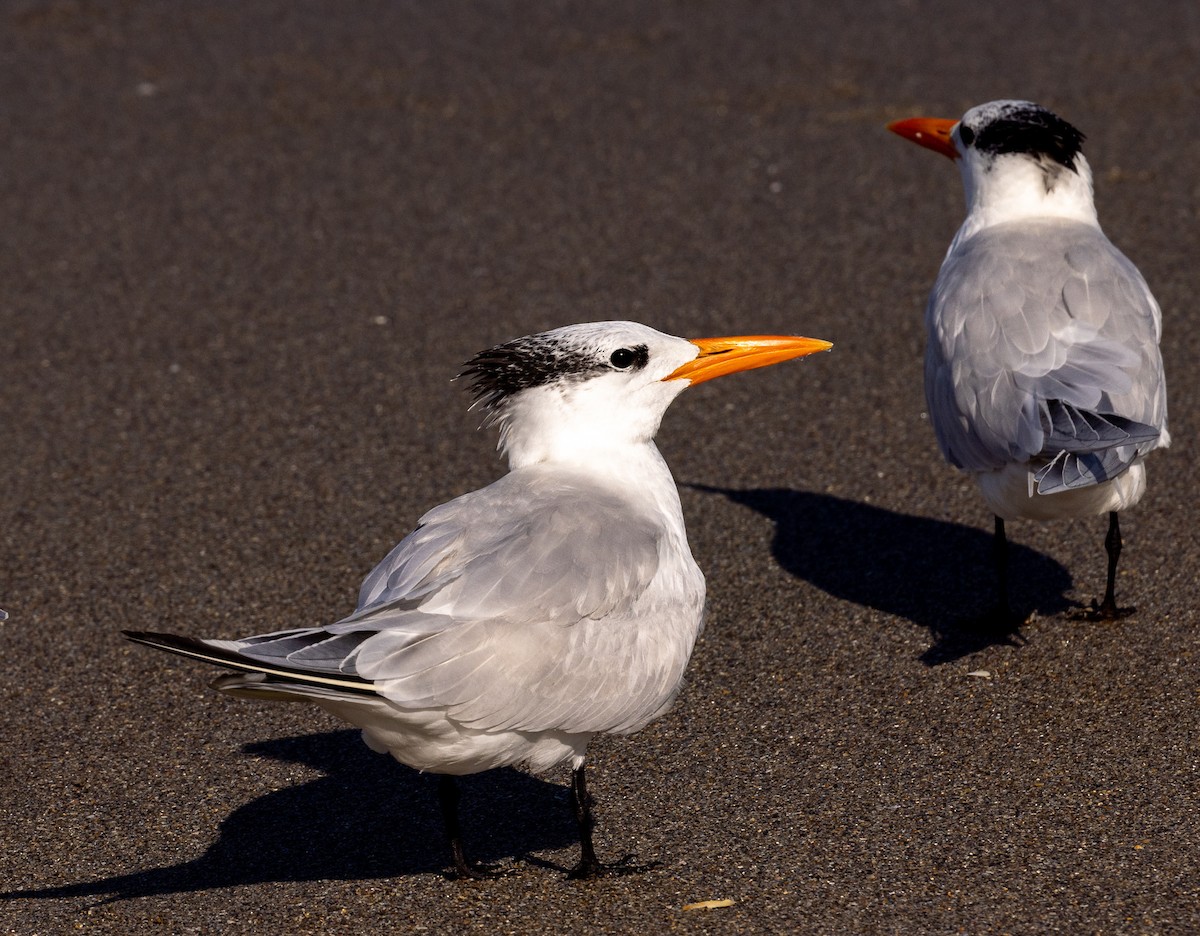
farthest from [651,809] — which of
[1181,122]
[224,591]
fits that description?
[1181,122]

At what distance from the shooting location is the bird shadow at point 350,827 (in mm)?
4156

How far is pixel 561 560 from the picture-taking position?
12.9ft

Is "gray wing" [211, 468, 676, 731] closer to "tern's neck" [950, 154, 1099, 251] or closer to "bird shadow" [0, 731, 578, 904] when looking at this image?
"bird shadow" [0, 731, 578, 904]

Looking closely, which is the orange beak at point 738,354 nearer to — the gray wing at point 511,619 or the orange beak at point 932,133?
the gray wing at point 511,619

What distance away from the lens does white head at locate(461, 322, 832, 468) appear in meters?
4.26

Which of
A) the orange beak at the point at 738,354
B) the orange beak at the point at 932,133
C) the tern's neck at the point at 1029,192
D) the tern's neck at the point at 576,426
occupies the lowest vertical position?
the tern's neck at the point at 576,426

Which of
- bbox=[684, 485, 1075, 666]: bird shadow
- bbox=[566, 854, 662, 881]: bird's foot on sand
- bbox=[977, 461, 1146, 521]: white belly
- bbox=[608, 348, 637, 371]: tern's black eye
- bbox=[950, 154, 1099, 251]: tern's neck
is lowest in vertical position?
bbox=[566, 854, 662, 881]: bird's foot on sand

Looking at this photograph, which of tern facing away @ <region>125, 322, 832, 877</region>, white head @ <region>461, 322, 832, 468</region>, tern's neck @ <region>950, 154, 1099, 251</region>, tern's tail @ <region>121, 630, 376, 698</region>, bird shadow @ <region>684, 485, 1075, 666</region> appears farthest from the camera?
tern's neck @ <region>950, 154, 1099, 251</region>

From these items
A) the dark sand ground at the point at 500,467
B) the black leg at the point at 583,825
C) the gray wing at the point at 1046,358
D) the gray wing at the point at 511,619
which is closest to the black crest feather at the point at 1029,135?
the gray wing at the point at 1046,358

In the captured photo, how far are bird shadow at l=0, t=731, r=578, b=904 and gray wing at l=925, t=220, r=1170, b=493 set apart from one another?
1751 mm

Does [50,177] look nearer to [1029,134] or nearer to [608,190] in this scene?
[608,190]

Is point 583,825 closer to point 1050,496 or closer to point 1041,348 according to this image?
point 1050,496

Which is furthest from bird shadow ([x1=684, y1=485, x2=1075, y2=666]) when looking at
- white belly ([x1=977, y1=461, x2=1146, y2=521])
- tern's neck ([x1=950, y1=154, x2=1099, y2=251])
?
tern's neck ([x1=950, y1=154, x2=1099, y2=251])

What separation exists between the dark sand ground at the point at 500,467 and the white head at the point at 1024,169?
106 centimetres
